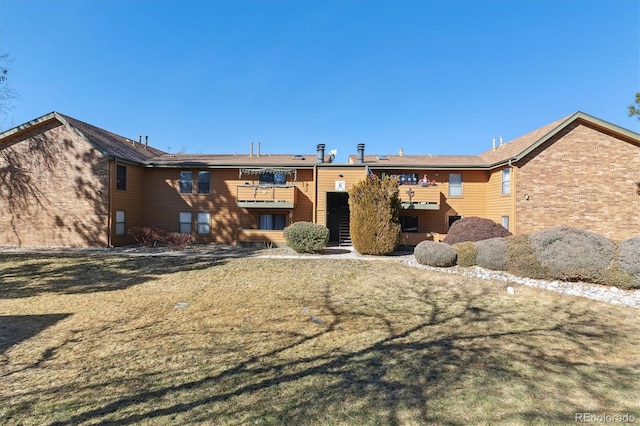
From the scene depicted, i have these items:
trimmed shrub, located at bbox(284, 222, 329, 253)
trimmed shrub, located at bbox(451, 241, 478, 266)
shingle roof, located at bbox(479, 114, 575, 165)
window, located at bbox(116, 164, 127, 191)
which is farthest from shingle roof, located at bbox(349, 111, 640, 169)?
window, located at bbox(116, 164, 127, 191)

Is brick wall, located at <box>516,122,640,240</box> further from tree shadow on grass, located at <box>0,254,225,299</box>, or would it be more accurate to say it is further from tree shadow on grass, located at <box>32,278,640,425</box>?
tree shadow on grass, located at <box>0,254,225,299</box>

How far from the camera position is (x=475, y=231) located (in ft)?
50.7

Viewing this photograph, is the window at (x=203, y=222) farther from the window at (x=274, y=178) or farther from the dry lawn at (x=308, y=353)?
the dry lawn at (x=308, y=353)

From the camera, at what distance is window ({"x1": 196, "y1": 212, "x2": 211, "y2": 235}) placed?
21.0m

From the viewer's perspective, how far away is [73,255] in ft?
49.8

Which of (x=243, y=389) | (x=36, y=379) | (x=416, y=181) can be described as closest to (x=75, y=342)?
(x=36, y=379)

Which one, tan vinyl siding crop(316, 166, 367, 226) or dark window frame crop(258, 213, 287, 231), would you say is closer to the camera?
tan vinyl siding crop(316, 166, 367, 226)

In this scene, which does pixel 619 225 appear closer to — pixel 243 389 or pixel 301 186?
pixel 301 186

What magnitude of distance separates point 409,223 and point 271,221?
9.03 metres

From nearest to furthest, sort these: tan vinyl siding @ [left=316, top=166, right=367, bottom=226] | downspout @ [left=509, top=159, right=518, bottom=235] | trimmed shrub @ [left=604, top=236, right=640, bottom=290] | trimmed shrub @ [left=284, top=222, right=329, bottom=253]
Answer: trimmed shrub @ [left=604, top=236, right=640, bottom=290] < trimmed shrub @ [left=284, top=222, right=329, bottom=253] < downspout @ [left=509, top=159, right=518, bottom=235] < tan vinyl siding @ [left=316, top=166, right=367, bottom=226]

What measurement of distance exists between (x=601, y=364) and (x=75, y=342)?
9.58 meters

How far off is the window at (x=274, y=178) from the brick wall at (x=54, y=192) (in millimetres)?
8855

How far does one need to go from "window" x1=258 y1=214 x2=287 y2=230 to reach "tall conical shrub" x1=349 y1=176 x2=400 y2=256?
20.5 ft

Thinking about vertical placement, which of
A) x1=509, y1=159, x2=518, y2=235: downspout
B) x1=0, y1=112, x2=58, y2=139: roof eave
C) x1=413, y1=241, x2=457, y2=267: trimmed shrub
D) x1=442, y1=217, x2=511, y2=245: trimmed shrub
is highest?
x1=0, y1=112, x2=58, y2=139: roof eave
